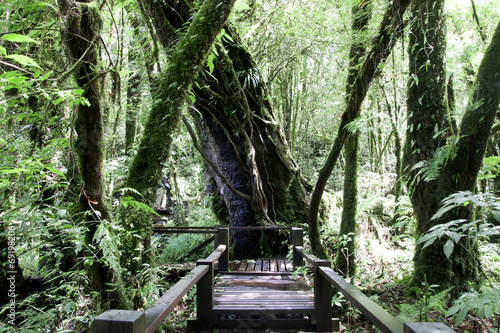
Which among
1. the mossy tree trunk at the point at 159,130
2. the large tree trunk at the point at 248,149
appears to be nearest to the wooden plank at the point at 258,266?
the large tree trunk at the point at 248,149

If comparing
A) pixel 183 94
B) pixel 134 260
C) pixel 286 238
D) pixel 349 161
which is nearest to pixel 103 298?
pixel 134 260

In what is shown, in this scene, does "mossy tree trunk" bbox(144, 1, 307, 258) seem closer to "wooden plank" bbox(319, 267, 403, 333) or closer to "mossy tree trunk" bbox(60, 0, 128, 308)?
"mossy tree trunk" bbox(60, 0, 128, 308)

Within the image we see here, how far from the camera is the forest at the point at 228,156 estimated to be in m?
2.74

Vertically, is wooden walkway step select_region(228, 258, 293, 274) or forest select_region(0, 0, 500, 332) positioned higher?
forest select_region(0, 0, 500, 332)

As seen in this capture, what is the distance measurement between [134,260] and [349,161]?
3.94m

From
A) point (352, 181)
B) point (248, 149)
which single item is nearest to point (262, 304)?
point (352, 181)

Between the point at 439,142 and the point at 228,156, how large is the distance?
4280mm

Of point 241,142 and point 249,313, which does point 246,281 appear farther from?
point 241,142

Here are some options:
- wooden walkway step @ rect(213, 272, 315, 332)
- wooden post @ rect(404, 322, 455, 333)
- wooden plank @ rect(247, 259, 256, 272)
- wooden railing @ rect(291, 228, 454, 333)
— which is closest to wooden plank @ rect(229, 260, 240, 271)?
wooden plank @ rect(247, 259, 256, 272)

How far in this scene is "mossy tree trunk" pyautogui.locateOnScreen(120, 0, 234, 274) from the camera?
10.4 feet

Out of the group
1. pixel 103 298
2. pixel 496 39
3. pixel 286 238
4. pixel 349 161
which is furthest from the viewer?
pixel 286 238

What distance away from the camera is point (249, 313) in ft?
11.9

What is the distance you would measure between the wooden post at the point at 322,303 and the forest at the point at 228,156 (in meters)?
0.79

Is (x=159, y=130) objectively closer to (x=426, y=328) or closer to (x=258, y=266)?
(x=426, y=328)
